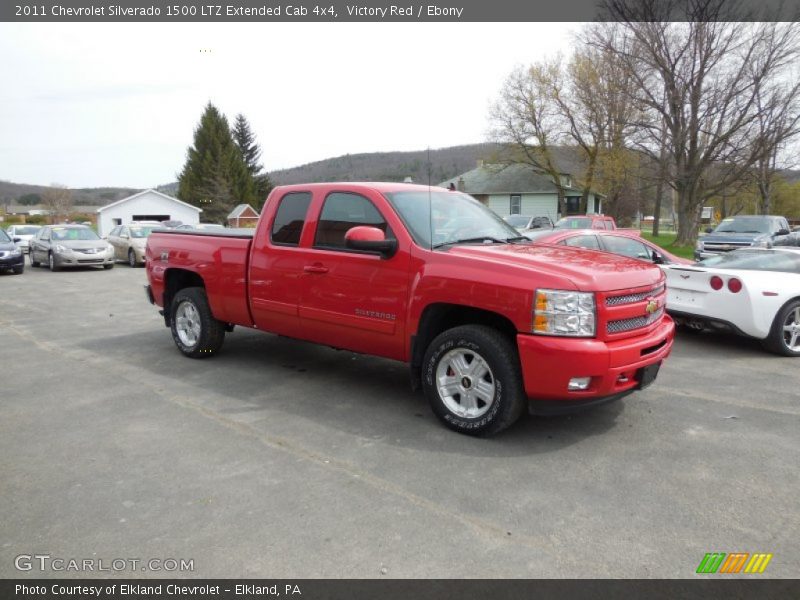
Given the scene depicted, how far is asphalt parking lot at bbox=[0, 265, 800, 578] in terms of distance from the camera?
2.88 m

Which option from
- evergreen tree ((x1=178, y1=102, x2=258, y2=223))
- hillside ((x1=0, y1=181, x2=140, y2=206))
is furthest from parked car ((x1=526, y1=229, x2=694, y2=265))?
hillside ((x1=0, y1=181, x2=140, y2=206))

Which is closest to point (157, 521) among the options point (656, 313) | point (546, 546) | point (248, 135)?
point (546, 546)

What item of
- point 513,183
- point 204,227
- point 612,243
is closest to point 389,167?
point 612,243

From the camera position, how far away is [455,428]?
4.39m

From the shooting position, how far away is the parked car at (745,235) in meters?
17.8

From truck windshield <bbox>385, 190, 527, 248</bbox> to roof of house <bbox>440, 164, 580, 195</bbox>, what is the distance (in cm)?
4537

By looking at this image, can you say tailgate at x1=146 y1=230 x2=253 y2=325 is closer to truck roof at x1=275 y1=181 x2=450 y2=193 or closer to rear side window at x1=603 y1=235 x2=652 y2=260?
truck roof at x1=275 y1=181 x2=450 y2=193

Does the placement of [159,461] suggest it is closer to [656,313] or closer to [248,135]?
[656,313]

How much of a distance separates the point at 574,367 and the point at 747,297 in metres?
4.25

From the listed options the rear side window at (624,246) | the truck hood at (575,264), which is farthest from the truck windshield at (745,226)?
the truck hood at (575,264)

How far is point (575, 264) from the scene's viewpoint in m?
4.25

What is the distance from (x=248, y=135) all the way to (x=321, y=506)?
76844 millimetres

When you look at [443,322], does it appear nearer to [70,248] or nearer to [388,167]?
[388,167]

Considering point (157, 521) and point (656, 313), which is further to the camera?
point (656, 313)
